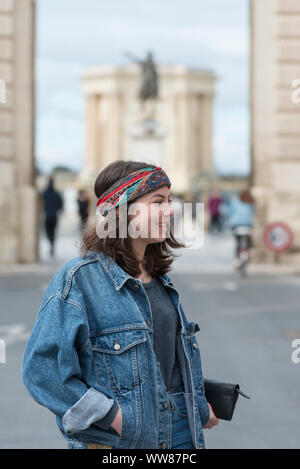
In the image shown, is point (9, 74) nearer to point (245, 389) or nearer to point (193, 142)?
point (245, 389)

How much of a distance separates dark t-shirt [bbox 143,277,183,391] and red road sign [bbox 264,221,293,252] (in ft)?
49.3

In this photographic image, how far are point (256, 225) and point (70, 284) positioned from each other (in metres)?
16.1

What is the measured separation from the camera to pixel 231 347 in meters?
8.83


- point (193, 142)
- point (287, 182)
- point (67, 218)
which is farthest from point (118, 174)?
point (193, 142)

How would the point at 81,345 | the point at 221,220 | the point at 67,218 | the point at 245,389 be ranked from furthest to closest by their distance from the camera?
1. the point at 67,218
2. the point at 221,220
3. the point at 245,389
4. the point at 81,345

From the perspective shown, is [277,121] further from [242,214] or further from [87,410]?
[87,410]

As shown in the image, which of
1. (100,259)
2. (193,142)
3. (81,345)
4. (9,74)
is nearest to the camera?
(81,345)

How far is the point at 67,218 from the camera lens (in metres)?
46.2

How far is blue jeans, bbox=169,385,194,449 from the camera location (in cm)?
289

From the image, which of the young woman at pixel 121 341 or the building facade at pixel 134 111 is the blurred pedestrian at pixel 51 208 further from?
the building facade at pixel 134 111

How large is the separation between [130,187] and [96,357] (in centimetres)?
57

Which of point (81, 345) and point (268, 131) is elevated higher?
point (268, 131)

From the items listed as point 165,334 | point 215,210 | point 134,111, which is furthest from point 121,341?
point 134,111

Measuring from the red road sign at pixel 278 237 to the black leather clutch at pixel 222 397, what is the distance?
14.9m
